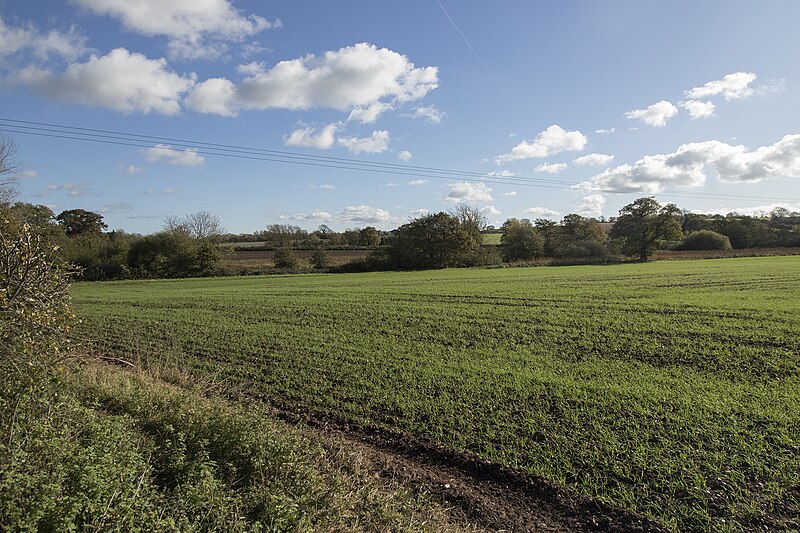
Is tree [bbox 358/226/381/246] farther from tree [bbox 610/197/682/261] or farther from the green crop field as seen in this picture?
the green crop field

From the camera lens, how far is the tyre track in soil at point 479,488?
16.9ft

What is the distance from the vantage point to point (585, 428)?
7.30 metres

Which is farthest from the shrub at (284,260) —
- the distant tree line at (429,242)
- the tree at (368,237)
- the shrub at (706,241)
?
the shrub at (706,241)

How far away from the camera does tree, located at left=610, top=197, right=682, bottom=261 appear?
2857 inches

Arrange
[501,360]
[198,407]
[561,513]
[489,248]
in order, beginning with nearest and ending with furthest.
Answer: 1. [561,513]
2. [198,407]
3. [501,360]
4. [489,248]

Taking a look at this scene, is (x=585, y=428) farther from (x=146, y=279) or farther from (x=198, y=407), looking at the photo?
(x=146, y=279)

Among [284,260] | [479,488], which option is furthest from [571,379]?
[284,260]

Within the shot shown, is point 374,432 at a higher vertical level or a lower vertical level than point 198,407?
lower

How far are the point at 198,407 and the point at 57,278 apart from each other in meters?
2.73

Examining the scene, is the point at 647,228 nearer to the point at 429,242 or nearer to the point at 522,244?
the point at 522,244

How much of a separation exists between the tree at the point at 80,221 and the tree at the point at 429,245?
49.7m

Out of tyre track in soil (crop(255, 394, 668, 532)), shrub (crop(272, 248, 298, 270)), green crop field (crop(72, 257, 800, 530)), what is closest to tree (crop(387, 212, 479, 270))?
shrub (crop(272, 248, 298, 270))

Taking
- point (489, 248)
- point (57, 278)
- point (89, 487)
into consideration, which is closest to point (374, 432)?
point (89, 487)

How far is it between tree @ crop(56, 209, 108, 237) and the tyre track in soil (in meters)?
79.3
